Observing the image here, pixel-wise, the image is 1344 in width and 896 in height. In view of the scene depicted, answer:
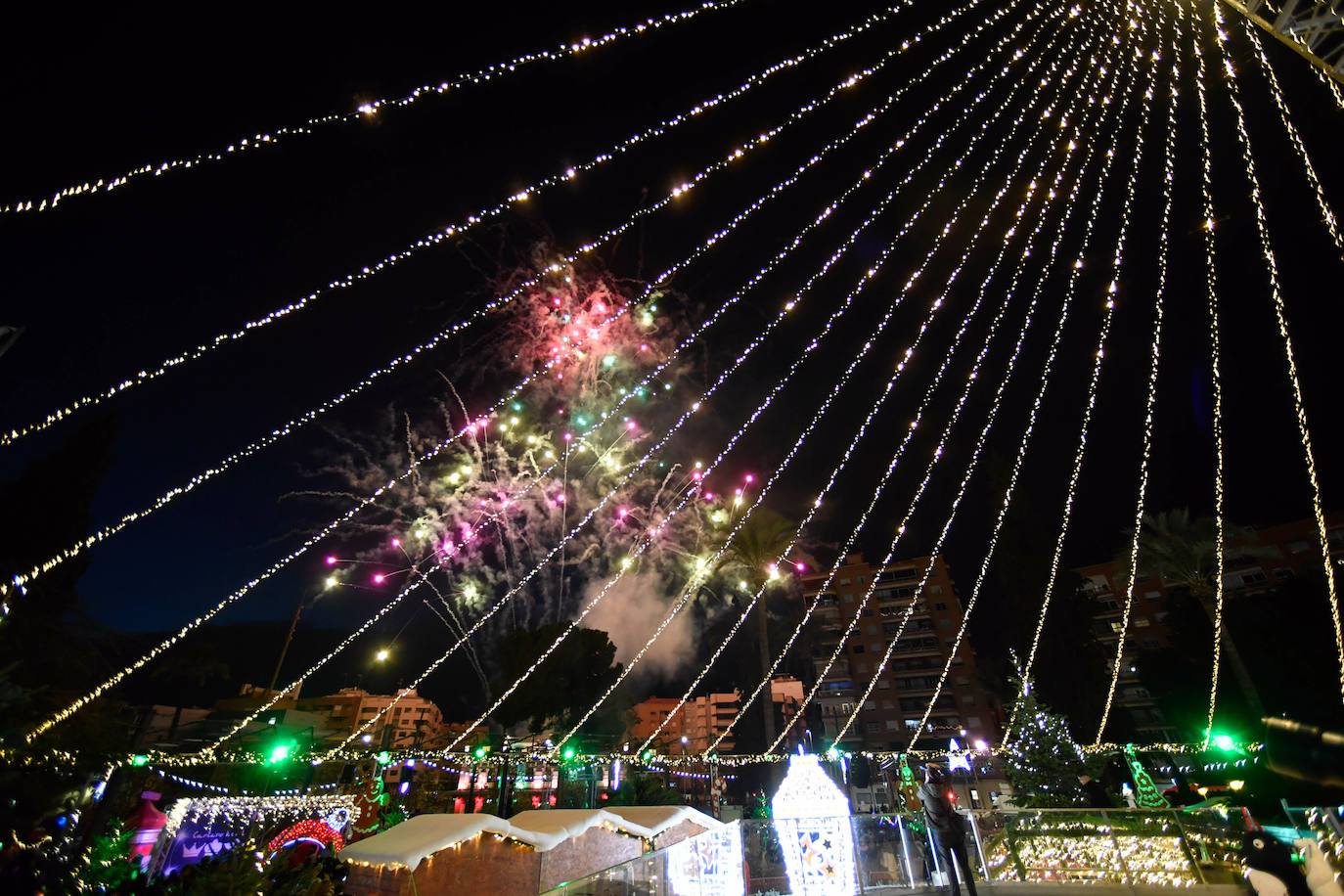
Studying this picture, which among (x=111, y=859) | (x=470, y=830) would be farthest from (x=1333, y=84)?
(x=111, y=859)

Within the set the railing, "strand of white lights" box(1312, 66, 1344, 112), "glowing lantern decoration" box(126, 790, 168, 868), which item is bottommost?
the railing

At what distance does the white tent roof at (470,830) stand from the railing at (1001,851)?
9.40ft

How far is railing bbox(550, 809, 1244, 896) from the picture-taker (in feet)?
26.3

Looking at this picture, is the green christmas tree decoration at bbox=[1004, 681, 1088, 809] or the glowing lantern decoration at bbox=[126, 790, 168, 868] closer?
the glowing lantern decoration at bbox=[126, 790, 168, 868]

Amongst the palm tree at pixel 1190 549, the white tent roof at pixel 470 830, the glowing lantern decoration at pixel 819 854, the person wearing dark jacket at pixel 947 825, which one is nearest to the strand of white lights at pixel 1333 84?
the person wearing dark jacket at pixel 947 825

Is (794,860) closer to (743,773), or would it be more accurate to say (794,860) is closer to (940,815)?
(940,815)

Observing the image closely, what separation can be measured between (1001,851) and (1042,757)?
9842 millimetres

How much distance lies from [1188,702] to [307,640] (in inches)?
3863

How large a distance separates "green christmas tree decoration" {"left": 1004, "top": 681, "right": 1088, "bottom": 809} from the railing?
8.82 m

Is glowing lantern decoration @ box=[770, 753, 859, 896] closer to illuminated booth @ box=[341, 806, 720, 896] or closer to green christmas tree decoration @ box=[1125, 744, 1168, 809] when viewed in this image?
illuminated booth @ box=[341, 806, 720, 896]

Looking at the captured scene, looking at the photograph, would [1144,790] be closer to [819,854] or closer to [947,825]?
[947,825]

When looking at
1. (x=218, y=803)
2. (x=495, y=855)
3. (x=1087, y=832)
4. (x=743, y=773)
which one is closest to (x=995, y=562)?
(x=743, y=773)

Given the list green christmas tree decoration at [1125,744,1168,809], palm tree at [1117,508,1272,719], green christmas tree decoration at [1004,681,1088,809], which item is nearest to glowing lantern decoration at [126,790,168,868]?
green christmas tree decoration at [1004,681,1088,809]

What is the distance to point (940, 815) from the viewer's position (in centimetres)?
730
